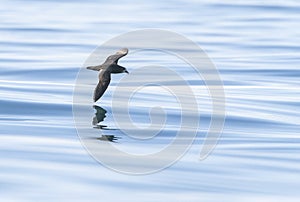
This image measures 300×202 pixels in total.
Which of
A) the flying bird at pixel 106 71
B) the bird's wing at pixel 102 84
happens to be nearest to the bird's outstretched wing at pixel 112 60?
the flying bird at pixel 106 71

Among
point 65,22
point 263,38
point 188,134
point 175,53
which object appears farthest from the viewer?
point 65,22

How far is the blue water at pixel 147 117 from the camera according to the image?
1219 cm

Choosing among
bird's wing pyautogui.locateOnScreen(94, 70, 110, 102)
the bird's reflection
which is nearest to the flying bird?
bird's wing pyautogui.locateOnScreen(94, 70, 110, 102)

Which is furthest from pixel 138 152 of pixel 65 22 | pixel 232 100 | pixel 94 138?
pixel 65 22

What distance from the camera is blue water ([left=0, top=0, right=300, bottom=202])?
1219cm

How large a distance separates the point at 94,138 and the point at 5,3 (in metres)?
26.7

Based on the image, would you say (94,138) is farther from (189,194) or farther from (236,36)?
(236,36)

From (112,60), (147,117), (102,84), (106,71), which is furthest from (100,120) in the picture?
(102,84)

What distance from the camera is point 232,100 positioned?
19094 mm

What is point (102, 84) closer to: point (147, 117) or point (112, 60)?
point (112, 60)

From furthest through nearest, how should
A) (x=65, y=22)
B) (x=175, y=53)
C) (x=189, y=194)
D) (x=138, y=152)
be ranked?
(x=65, y=22) → (x=175, y=53) → (x=138, y=152) → (x=189, y=194)

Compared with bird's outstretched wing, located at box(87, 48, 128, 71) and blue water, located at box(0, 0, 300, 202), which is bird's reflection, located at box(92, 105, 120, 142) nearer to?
blue water, located at box(0, 0, 300, 202)

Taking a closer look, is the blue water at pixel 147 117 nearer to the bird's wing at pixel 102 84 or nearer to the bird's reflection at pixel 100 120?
the bird's reflection at pixel 100 120

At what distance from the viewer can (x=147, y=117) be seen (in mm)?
17141
